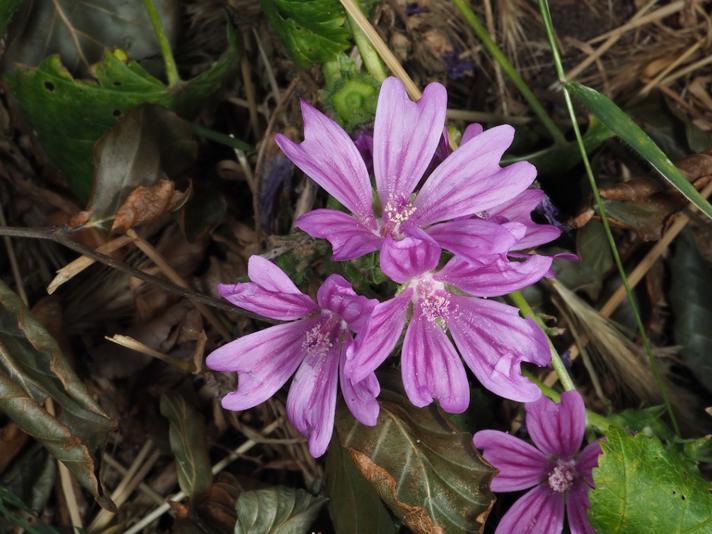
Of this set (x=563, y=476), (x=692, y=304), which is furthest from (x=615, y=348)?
(x=563, y=476)

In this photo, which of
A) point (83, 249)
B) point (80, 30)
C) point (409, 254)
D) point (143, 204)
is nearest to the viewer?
point (409, 254)

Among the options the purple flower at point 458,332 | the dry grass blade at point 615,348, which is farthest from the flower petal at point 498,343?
the dry grass blade at point 615,348

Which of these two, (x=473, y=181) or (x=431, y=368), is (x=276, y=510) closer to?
(x=431, y=368)

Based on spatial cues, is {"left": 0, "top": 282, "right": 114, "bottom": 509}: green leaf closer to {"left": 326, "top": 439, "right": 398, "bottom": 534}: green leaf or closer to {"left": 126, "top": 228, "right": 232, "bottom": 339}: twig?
{"left": 126, "top": 228, "right": 232, "bottom": 339}: twig

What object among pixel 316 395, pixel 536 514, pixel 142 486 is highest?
pixel 316 395

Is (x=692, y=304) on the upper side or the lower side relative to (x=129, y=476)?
upper

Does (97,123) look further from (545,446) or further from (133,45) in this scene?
(545,446)

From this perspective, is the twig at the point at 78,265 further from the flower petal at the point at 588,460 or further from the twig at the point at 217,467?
the flower petal at the point at 588,460
